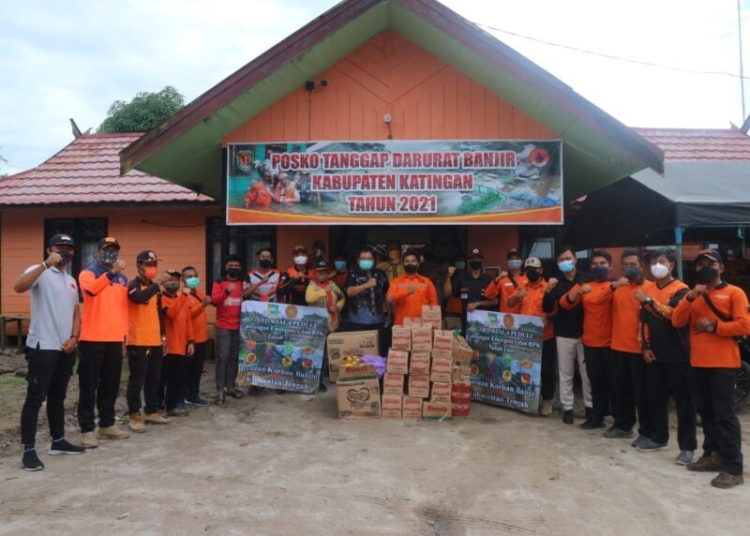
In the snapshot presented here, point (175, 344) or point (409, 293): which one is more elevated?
point (409, 293)

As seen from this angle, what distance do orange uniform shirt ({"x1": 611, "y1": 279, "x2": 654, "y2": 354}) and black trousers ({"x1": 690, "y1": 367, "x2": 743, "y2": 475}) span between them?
74 centimetres

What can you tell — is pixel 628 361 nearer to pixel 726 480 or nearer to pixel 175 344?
pixel 726 480

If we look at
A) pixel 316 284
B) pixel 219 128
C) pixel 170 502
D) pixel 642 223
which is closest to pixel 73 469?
pixel 170 502

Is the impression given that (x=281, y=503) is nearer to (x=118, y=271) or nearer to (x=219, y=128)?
(x=118, y=271)

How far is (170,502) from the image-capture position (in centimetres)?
387

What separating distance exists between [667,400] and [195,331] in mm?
5376

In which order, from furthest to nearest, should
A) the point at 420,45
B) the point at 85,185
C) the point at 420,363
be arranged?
the point at 85,185
the point at 420,45
the point at 420,363

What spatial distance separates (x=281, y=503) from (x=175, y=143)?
497 centimetres

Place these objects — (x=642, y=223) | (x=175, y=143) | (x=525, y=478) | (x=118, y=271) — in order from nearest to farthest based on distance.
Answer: (x=525, y=478)
(x=118, y=271)
(x=175, y=143)
(x=642, y=223)

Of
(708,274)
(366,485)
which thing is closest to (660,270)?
(708,274)

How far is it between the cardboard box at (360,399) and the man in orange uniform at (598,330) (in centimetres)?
239

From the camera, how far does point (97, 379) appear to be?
5.15m

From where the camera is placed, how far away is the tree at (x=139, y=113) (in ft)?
82.1

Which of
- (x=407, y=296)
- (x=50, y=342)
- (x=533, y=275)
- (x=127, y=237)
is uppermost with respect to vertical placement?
(x=127, y=237)
